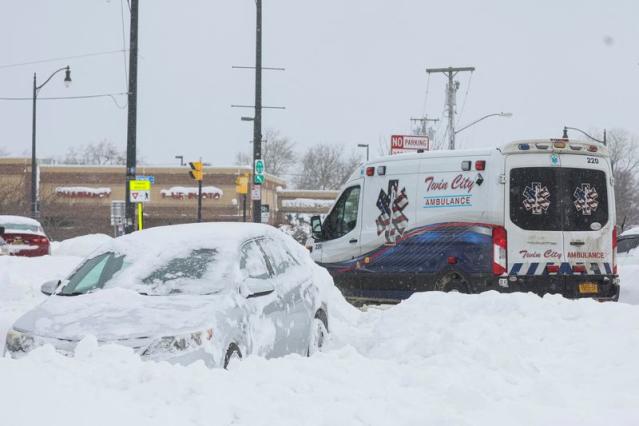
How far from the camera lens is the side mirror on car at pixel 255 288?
727cm

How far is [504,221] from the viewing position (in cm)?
1223

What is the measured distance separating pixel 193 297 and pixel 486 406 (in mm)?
2630

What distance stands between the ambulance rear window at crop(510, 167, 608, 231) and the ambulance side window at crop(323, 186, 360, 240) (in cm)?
316

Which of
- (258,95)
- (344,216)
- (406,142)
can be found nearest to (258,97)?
(258,95)

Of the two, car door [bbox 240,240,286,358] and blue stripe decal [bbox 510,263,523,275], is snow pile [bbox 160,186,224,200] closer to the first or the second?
blue stripe decal [bbox 510,263,523,275]

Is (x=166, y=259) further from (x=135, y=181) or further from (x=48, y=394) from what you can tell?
(x=135, y=181)

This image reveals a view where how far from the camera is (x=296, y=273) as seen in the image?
866cm

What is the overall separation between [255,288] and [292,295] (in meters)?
0.89

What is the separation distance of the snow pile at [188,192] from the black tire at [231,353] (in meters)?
59.1

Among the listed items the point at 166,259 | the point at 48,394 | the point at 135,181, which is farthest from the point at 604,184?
the point at 135,181

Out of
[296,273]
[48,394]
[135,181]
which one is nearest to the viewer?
[48,394]

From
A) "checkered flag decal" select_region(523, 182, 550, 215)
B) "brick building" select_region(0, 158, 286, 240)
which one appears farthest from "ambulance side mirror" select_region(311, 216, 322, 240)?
"brick building" select_region(0, 158, 286, 240)

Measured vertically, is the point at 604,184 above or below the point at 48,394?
above

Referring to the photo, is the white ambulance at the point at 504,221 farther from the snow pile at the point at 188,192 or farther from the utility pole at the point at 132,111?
the snow pile at the point at 188,192
